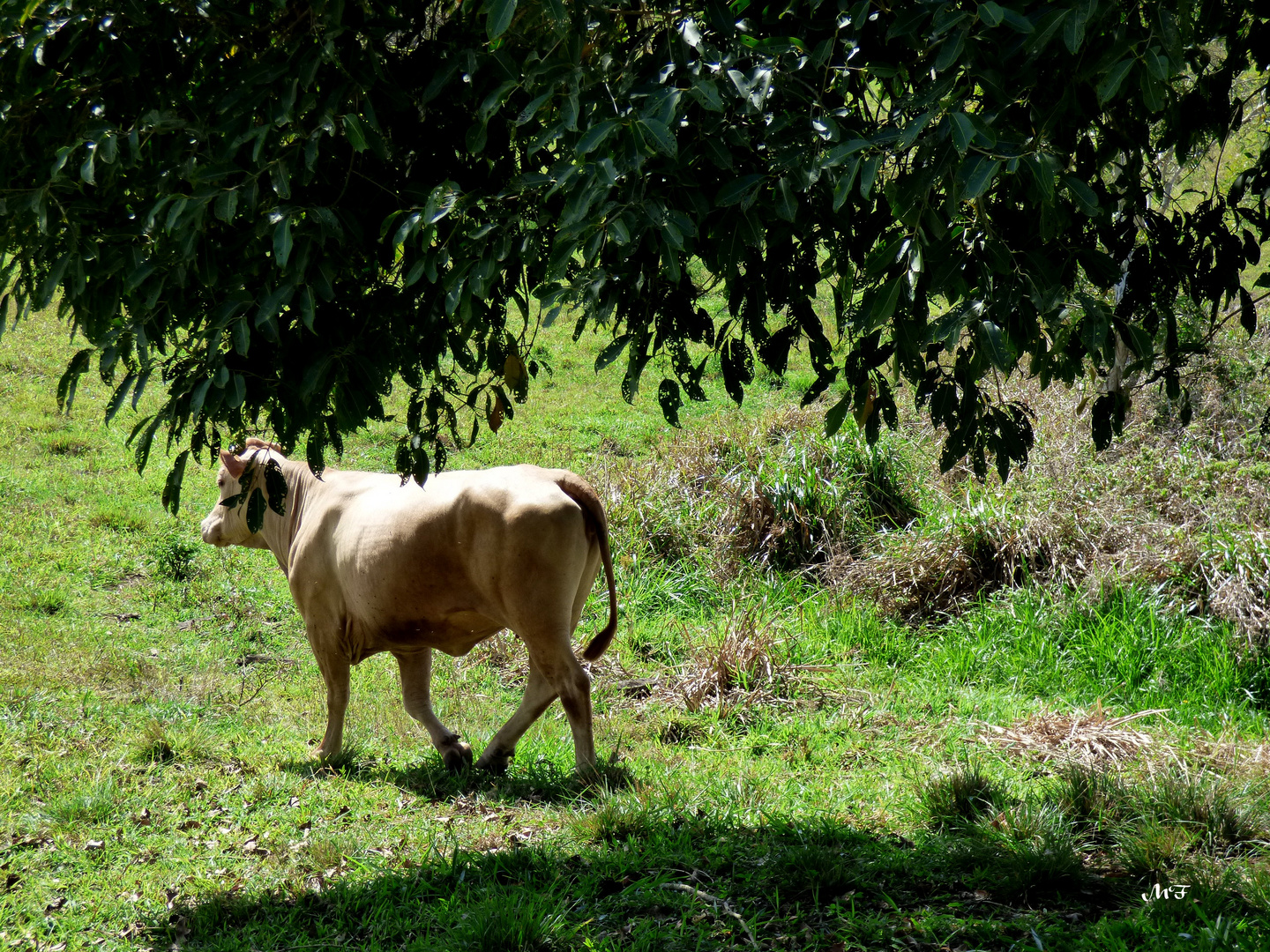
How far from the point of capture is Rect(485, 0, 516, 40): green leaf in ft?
8.81

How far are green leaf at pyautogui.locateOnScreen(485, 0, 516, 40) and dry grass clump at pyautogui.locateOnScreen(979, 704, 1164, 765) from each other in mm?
4688

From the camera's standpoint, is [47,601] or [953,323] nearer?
[953,323]

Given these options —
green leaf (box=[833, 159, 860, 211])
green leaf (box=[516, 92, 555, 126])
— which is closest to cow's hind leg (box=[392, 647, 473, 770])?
green leaf (box=[516, 92, 555, 126])

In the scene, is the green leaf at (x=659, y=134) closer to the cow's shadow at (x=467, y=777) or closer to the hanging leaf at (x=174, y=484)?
the hanging leaf at (x=174, y=484)

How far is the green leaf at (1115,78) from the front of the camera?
2.62 m

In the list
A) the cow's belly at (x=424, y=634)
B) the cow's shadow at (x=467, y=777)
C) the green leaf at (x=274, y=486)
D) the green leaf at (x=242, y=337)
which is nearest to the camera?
the green leaf at (x=242, y=337)

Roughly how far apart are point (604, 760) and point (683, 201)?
3.81 meters

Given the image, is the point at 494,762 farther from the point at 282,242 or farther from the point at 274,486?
the point at 282,242

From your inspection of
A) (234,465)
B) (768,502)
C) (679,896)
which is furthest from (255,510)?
(768,502)

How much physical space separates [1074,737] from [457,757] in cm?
343

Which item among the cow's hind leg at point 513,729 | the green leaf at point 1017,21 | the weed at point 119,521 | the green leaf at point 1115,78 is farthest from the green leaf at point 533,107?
the weed at point 119,521

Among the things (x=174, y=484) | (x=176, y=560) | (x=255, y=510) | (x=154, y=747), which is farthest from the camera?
(x=176, y=560)

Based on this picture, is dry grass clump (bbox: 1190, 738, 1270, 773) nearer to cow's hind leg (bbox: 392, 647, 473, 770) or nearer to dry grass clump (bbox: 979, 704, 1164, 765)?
dry grass clump (bbox: 979, 704, 1164, 765)

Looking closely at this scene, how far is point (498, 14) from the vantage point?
8.93 ft
